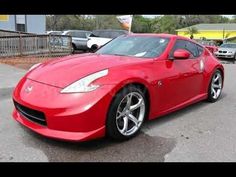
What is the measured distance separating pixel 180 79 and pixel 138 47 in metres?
0.84

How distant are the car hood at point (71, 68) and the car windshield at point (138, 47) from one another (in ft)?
1.00

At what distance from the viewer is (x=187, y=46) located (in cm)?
565

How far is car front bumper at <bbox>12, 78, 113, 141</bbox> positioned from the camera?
356 centimetres

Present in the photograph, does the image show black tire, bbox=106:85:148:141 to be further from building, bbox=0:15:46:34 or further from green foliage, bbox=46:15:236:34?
green foliage, bbox=46:15:236:34

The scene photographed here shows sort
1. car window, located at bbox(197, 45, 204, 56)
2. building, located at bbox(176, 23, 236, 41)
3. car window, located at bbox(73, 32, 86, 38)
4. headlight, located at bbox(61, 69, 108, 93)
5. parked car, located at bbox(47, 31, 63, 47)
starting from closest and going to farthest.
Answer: headlight, located at bbox(61, 69, 108, 93), car window, located at bbox(197, 45, 204, 56), parked car, located at bbox(47, 31, 63, 47), car window, located at bbox(73, 32, 86, 38), building, located at bbox(176, 23, 236, 41)

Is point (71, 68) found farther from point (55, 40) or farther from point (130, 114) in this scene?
point (55, 40)

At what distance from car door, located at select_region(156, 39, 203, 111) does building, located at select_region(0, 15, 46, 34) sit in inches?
605

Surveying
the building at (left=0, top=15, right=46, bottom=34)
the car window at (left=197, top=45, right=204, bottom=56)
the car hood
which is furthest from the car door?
the building at (left=0, top=15, right=46, bottom=34)

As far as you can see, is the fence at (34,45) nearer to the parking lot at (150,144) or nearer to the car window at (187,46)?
the parking lot at (150,144)

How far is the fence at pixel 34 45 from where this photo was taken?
1323 cm

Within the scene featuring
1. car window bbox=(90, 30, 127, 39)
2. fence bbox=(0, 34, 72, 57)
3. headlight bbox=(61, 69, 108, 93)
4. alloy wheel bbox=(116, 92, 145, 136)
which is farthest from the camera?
car window bbox=(90, 30, 127, 39)

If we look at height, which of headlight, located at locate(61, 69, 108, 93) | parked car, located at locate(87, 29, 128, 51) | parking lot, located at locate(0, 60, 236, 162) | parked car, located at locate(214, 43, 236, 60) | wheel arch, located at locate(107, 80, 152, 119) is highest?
headlight, located at locate(61, 69, 108, 93)
